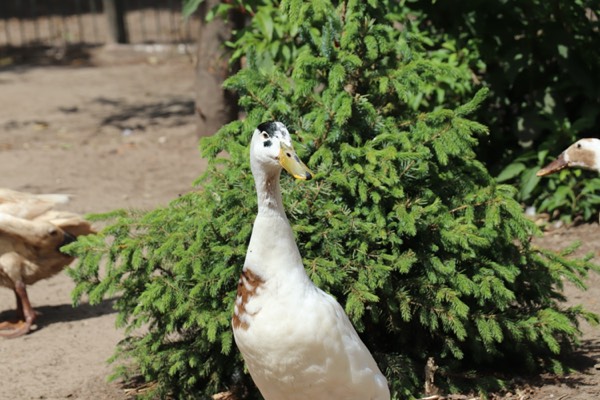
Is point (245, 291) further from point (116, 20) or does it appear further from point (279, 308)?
point (116, 20)

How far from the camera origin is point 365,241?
4.44m

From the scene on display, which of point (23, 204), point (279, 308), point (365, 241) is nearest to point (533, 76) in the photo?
point (365, 241)

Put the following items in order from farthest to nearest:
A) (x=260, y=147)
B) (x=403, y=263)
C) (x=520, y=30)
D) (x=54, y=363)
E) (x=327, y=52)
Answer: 1. (x=520, y=30)
2. (x=54, y=363)
3. (x=327, y=52)
4. (x=403, y=263)
5. (x=260, y=147)

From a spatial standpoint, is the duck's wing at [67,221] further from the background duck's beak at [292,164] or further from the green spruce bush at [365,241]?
the background duck's beak at [292,164]

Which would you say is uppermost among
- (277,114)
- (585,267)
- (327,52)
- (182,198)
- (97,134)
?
(327,52)

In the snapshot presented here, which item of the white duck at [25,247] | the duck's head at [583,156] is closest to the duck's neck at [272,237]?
the duck's head at [583,156]

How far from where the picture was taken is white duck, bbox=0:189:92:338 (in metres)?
6.06

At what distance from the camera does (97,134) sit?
11.0m

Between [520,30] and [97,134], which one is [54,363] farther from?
[97,134]

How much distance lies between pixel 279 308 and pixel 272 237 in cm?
27

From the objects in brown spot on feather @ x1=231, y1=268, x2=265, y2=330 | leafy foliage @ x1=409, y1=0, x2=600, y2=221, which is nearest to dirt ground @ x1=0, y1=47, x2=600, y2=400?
leafy foliage @ x1=409, y1=0, x2=600, y2=221

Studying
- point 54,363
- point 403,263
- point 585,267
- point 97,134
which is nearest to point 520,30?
point 585,267

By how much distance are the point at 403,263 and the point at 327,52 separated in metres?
1.19

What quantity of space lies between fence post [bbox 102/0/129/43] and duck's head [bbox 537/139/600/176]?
38.4ft
